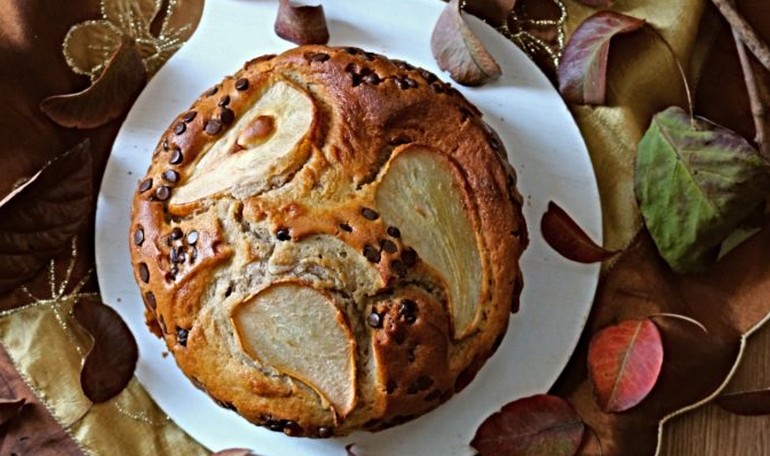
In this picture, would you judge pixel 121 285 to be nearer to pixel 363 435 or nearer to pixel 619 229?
pixel 363 435

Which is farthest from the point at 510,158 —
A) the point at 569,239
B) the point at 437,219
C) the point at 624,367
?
the point at 624,367

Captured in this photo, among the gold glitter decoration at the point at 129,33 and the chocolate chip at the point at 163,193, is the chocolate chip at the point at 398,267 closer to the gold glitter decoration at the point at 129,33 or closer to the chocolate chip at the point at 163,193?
the chocolate chip at the point at 163,193

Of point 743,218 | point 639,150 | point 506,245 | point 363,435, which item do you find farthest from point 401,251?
point 743,218

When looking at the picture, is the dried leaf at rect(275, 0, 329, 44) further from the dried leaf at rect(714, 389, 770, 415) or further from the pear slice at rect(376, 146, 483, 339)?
the dried leaf at rect(714, 389, 770, 415)

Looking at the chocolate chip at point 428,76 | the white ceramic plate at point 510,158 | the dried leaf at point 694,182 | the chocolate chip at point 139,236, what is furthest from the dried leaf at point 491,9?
the chocolate chip at point 139,236

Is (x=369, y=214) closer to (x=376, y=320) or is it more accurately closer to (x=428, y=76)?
(x=376, y=320)

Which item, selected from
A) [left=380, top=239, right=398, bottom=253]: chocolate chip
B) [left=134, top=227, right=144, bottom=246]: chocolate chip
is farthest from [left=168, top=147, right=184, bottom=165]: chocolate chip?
[left=380, top=239, right=398, bottom=253]: chocolate chip
